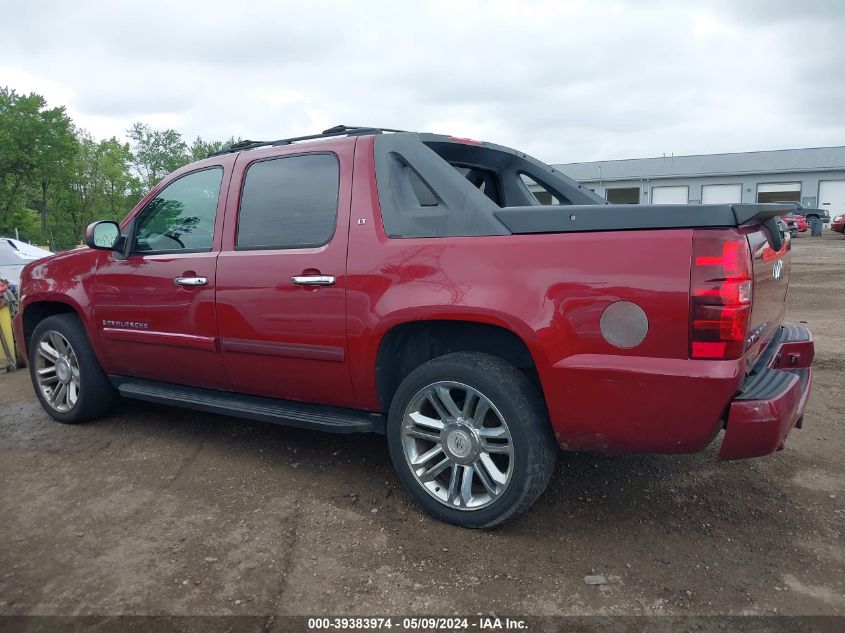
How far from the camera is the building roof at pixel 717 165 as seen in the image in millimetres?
39156

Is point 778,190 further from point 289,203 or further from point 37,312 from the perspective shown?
point 37,312

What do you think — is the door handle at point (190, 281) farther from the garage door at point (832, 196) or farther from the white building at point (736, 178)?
the garage door at point (832, 196)

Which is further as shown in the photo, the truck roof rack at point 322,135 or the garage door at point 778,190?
the garage door at point 778,190

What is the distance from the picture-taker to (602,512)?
10.1 ft

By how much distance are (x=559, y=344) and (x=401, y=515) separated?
1.20 meters

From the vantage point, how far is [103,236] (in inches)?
161

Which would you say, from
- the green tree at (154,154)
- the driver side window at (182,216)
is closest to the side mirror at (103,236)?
the driver side window at (182,216)

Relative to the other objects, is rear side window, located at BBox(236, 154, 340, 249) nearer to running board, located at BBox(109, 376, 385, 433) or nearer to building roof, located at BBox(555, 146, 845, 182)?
running board, located at BBox(109, 376, 385, 433)

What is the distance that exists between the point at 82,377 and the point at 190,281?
4.61 ft

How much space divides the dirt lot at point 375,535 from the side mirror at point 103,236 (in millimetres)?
1293

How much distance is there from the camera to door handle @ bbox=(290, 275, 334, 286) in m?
3.12

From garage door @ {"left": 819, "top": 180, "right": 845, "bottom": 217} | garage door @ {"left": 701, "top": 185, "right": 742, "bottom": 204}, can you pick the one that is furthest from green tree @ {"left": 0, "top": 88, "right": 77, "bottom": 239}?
garage door @ {"left": 819, "top": 180, "right": 845, "bottom": 217}

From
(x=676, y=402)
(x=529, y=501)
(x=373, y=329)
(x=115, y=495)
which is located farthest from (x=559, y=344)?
(x=115, y=495)

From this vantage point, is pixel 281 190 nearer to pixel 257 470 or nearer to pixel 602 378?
pixel 257 470
